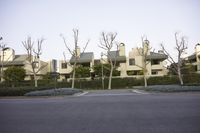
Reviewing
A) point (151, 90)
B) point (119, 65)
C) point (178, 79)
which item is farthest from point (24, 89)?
point (119, 65)

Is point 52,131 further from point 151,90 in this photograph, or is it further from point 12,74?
point 12,74

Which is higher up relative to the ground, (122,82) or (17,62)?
(17,62)

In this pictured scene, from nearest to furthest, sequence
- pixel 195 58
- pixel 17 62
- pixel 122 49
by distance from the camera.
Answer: pixel 17 62
pixel 122 49
pixel 195 58

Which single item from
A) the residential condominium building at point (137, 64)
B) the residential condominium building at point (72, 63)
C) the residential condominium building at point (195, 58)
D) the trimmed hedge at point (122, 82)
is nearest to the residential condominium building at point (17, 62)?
the residential condominium building at point (72, 63)

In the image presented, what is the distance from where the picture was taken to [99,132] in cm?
805

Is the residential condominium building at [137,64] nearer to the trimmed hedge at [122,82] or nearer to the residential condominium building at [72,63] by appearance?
Result: the residential condominium building at [72,63]

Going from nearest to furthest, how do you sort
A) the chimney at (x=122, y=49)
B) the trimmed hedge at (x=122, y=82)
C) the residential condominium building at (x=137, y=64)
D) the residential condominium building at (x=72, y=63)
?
the trimmed hedge at (x=122, y=82) → the residential condominium building at (x=137, y=64) → the residential condominium building at (x=72, y=63) → the chimney at (x=122, y=49)

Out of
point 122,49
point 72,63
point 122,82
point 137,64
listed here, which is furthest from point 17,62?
point 137,64

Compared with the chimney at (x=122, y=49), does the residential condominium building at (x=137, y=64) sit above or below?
below

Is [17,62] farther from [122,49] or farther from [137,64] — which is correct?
[137,64]

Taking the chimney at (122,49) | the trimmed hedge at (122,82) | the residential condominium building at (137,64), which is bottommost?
the trimmed hedge at (122,82)

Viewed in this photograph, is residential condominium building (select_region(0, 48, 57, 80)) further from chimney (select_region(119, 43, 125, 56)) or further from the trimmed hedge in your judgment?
chimney (select_region(119, 43, 125, 56))

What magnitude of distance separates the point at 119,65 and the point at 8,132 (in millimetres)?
53327

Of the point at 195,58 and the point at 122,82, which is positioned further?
the point at 195,58
